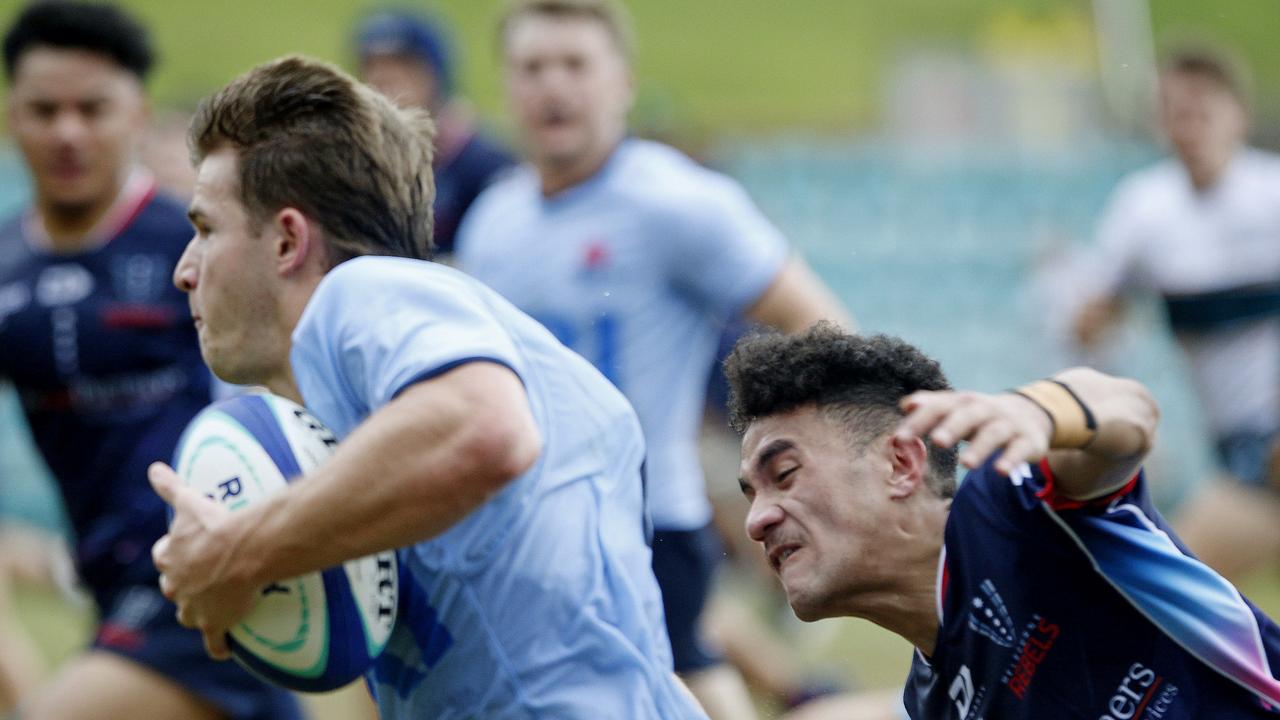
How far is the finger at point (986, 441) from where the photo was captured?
2.24 meters

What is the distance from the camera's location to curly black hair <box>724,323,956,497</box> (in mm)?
2799

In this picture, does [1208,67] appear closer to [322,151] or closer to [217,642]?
[322,151]

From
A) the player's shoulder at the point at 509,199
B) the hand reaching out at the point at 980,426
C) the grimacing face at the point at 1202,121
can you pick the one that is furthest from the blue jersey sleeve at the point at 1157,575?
the grimacing face at the point at 1202,121

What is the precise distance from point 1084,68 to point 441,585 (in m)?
19.0

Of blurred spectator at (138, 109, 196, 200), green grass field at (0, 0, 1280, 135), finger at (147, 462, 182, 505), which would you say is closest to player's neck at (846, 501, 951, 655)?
finger at (147, 462, 182, 505)

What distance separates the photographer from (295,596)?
2.69 m

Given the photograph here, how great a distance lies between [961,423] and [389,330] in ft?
2.83

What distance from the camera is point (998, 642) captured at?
2746 millimetres

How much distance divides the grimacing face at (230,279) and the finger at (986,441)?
1260mm

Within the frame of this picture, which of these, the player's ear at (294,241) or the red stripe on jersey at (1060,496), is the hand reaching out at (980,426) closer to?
the red stripe on jersey at (1060,496)

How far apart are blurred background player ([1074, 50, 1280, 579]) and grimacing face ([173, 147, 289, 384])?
5412 mm

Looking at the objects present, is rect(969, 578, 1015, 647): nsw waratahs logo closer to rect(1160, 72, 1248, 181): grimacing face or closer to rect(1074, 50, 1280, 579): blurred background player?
rect(1074, 50, 1280, 579): blurred background player

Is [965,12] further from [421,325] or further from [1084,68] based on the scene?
[421,325]

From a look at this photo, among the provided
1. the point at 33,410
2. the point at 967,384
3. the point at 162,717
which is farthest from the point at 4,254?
the point at 967,384
